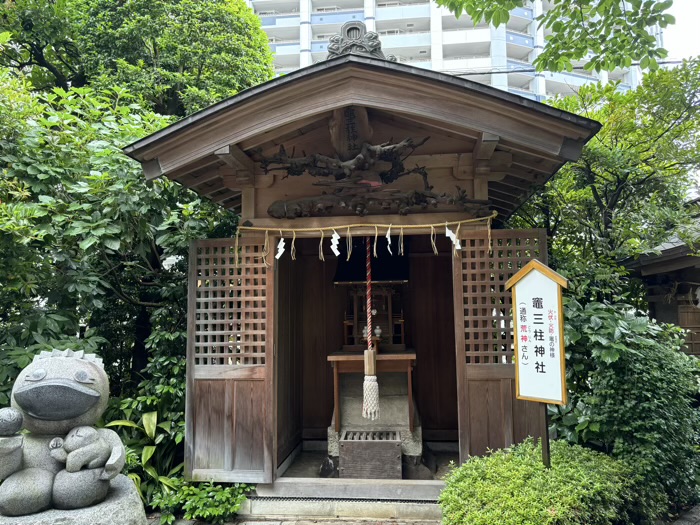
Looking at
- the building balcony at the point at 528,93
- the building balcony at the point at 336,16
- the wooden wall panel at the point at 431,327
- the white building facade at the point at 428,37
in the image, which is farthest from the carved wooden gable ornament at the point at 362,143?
the building balcony at the point at 336,16

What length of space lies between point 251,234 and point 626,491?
4.44 metres

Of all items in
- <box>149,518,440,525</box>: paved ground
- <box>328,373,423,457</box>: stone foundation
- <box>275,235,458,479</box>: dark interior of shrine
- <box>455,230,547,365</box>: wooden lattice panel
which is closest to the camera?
<box>149,518,440,525</box>: paved ground

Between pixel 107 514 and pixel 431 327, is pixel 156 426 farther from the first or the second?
pixel 431 327

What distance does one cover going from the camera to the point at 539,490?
347 cm

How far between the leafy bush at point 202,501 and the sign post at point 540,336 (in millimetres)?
3212

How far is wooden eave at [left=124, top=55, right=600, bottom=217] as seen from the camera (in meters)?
4.42

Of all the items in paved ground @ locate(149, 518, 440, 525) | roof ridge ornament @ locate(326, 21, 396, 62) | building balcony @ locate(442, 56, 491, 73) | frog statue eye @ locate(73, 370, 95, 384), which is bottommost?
paved ground @ locate(149, 518, 440, 525)

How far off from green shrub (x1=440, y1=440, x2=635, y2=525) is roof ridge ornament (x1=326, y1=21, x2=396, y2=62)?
4.09 metres

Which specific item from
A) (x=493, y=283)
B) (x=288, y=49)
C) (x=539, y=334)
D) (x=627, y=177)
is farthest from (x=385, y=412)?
(x=288, y=49)

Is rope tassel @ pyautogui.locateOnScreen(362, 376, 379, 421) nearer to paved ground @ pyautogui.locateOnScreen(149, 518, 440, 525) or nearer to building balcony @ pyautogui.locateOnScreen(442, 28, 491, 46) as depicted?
paved ground @ pyautogui.locateOnScreen(149, 518, 440, 525)

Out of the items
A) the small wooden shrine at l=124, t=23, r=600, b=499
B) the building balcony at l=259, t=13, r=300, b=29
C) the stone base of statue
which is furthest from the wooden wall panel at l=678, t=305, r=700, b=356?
the building balcony at l=259, t=13, r=300, b=29

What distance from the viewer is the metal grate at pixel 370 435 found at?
560cm

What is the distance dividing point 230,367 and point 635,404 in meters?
4.17

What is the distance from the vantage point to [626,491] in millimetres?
3834
